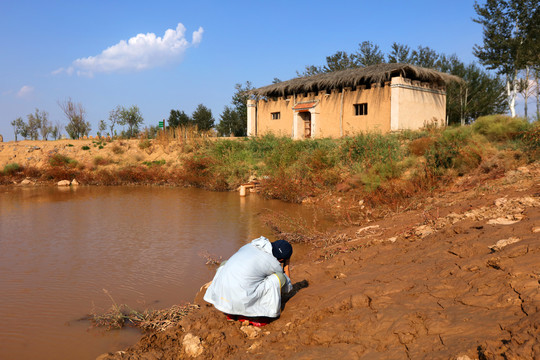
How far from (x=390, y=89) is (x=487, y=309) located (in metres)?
16.2

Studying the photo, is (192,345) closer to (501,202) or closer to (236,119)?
(501,202)

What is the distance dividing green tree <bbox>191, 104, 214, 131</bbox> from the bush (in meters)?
26.1

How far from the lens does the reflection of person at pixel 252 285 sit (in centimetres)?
397

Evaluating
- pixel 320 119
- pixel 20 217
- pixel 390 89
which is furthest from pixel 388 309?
pixel 320 119

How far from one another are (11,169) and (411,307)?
2374 centimetres

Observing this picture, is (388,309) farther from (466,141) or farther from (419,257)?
(466,141)

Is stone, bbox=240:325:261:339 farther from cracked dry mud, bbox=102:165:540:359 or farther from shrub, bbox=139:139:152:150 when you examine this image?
shrub, bbox=139:139:152:150

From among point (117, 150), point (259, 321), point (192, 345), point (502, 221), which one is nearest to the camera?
point (192, 345)

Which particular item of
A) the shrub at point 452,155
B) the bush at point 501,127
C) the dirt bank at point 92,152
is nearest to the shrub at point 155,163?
the dirt bank at point 92,152

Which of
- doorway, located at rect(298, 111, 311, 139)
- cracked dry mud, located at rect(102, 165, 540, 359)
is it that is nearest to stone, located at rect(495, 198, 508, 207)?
cracked dry mud, located at rect(102, 165, 540, 359)

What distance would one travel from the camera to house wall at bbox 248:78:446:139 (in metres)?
18.1

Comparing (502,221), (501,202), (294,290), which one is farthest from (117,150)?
(502,221)

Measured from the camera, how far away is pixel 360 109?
1972 cm

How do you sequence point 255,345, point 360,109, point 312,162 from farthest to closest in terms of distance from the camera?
point 360,109 → point 312,162 → point 255,345
